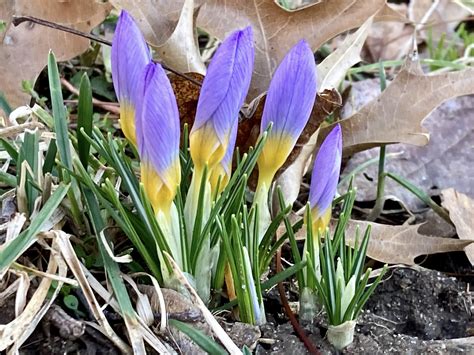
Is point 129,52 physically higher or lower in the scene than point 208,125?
higher

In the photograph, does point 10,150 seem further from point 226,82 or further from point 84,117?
point 226,82

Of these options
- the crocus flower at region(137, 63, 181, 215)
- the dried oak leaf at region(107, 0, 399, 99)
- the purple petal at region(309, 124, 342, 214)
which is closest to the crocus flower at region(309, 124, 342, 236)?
the purple petal at region(309, 124, 342, 214)

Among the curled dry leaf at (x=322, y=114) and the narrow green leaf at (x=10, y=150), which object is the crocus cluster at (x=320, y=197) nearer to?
the curled dry leaf at (x=322, y=114)

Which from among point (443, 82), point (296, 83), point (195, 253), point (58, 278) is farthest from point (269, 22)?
point (58, 278)

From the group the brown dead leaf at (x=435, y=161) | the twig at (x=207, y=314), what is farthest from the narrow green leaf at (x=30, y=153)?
the brown dead leaf at (x=435, y=161)

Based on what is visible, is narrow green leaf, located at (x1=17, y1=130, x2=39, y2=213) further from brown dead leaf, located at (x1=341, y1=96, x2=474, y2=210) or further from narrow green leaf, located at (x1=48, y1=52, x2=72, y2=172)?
brown dead leaf, located at (x1=341, y1=96, x2=474, y2=210)

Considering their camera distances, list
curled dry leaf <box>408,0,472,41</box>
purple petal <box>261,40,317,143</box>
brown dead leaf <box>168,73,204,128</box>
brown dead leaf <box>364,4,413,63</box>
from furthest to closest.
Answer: curled dry leaf <box>408,0,472,41</box>
brown dead leaf <box>364,4,413,63</box>
brown dead leaf <box>168,73,204,128</box>
purple petal <box>261,40,317,143</box>

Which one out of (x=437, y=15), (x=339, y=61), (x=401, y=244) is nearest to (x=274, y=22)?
(x=339, y=61)
